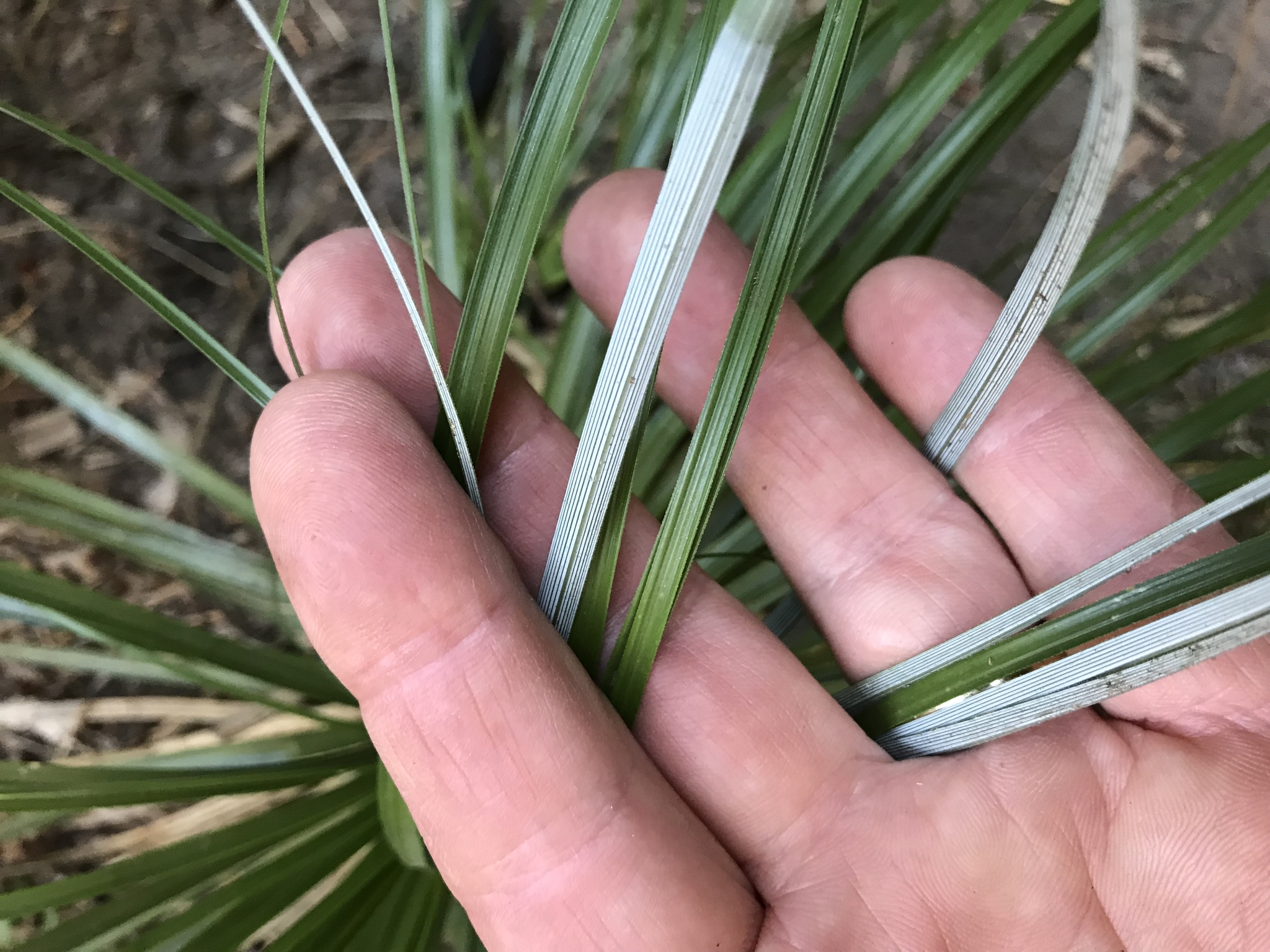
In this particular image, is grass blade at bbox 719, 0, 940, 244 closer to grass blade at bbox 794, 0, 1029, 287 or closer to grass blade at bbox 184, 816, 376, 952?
grass blade at bbox 794, 0, 1029, 287

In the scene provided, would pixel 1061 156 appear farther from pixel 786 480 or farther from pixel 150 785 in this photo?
pixel 150 785

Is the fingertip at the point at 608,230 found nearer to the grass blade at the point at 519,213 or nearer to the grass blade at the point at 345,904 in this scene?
the grass blade at the point at 519,213

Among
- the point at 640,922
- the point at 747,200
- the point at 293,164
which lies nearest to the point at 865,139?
the point at 747,200

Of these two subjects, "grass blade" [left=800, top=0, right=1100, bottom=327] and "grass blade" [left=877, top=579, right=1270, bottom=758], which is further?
"grass blade" [left=800, top=0, right=1100, bottom=327]

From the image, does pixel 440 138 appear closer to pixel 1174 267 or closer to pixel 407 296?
pixel 407 296

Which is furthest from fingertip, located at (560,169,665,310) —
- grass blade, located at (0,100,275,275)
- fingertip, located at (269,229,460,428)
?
grass blade, located at (0,100,275,275)

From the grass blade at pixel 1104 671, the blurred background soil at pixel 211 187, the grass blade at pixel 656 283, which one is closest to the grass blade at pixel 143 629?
the grass blade at pixel 656 283
